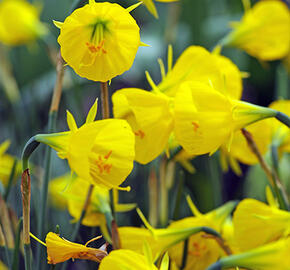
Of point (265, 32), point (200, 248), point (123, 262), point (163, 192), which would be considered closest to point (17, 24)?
point (265, 32)

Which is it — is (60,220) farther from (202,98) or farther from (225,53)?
(225,53)

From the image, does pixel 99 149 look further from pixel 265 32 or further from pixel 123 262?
pixel 265 32

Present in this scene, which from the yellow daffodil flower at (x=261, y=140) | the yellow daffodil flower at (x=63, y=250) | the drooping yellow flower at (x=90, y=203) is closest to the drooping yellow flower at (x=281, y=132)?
the yellow daffodil flower at (x=261, y=140)

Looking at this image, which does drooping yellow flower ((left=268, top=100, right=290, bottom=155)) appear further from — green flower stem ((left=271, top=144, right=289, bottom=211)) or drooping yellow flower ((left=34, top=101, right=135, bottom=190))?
drooping yellow flower ((left=34, top=101, right=135, bottom=190))

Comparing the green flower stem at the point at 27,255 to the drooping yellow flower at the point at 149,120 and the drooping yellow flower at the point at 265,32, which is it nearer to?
the drooping yellow flower at the point at 149,120

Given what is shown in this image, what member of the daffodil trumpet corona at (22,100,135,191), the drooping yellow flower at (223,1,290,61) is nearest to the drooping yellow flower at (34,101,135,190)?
the daffodil trumpet corona at (22,100,135,191)
